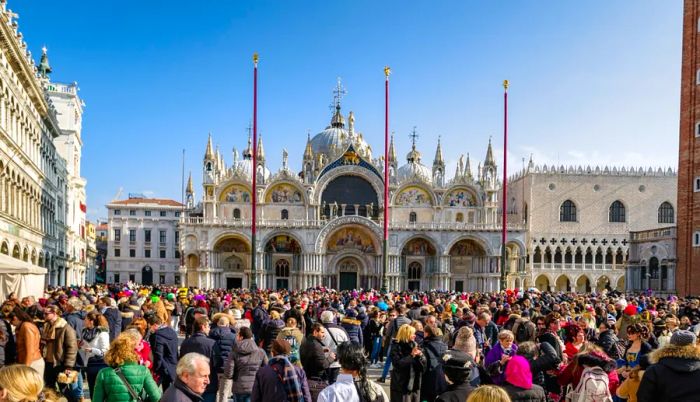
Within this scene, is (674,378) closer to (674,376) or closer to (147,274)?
(674,376)

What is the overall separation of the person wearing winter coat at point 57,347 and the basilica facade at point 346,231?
147 feet

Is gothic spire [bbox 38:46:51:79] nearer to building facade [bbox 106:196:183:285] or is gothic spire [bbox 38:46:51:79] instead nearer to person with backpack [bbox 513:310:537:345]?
building facade [bbox 106:196:183:285]

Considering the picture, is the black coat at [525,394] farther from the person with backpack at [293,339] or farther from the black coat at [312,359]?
the person with backpack at [293,339]

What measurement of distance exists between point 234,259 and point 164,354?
47.7 meters

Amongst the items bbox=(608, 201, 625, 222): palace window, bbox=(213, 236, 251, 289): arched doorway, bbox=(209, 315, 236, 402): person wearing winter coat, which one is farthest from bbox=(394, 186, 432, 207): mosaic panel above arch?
bbox=(209, 315, 236, 402): person wearing winter coat

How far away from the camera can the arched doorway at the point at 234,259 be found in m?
55.8

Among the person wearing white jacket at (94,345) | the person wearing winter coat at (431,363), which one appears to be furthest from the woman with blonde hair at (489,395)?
the person wearing white jacket at (94,345)

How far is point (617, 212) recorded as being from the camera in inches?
2397

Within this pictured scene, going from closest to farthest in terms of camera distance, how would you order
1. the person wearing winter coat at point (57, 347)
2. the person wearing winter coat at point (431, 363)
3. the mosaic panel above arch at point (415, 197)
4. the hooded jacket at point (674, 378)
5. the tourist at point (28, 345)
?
1. the hooded jacket at point (674, 378)
2. the person wearing winter coat at point (431, 363)
3. the tourist at point (28, 345)
4. the person wearing winter coat at point (57, 347)
5. the mosaic panel above arch at point (415, 197)

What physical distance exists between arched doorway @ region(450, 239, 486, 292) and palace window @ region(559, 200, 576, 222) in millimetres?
9059

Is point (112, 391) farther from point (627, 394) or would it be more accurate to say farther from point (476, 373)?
point (627, 394)

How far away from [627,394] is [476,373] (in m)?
1.56

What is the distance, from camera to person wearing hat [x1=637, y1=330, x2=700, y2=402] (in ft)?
19.4

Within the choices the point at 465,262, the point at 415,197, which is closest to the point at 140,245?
the point at 415,197
